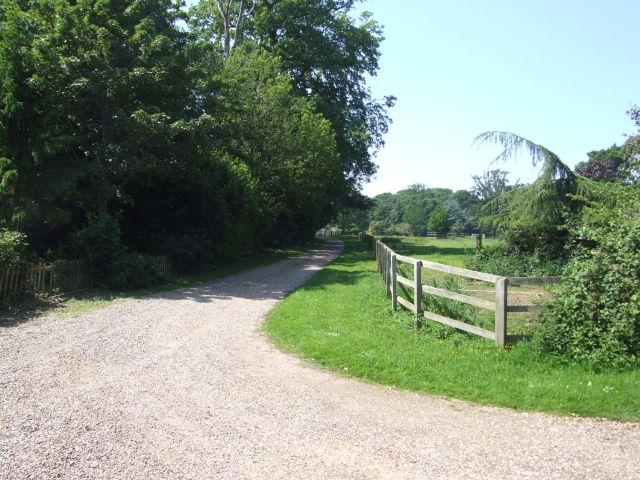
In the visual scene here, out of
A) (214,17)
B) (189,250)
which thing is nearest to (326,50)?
(214,17)

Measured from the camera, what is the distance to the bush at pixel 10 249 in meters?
11.2

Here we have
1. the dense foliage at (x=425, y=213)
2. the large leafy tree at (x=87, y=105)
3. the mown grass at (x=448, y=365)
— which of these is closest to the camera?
the mown grass at (x=448, y=365)

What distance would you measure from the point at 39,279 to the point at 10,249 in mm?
1212

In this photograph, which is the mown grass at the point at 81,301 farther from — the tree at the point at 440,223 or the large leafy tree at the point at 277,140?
the tree at the point at 440,223

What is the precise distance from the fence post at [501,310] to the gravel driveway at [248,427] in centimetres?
208

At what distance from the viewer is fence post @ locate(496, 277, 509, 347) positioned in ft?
24.6

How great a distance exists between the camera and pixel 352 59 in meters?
38.2

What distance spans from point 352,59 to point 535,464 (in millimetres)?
37237

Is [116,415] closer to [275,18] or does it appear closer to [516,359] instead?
[516,359]

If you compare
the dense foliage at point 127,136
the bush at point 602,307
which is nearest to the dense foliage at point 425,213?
the dense foliage at point 127,136

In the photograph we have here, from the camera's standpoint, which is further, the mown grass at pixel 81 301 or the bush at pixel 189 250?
the bush at pixel 189 250

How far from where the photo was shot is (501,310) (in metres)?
7.54

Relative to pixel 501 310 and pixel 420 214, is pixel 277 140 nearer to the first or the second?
pixel 501 310

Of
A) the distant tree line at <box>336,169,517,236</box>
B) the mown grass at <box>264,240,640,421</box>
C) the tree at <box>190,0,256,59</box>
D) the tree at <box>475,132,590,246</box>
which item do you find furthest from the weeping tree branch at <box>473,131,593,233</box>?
the distant tree line at <box>336,169,517,236</box>
